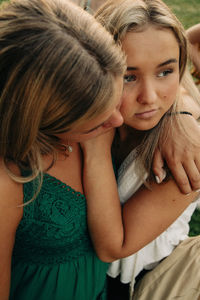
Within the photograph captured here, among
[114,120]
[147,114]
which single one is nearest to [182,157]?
[147,114]

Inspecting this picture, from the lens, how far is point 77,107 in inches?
39.2

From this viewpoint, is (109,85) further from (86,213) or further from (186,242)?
(186,242)

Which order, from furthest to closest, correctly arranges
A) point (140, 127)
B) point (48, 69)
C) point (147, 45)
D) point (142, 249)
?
point (142, 249)
point (140, 127)
point (147, 45)
point (48, 69)

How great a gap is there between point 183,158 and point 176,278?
2.39ft

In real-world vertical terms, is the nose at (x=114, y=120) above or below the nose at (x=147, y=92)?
below

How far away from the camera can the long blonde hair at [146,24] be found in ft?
4.29

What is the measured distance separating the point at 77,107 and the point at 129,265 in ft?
3.49

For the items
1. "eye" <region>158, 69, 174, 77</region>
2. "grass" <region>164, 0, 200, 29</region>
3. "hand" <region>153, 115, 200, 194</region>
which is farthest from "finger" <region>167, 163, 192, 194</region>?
"grass" <region>164, 0, 200, 29</region>

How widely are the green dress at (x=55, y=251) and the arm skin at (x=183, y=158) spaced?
17.2 inches

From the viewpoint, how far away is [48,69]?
3.00ft

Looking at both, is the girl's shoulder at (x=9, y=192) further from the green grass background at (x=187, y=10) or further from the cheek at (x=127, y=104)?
the green grass background at (x=187, y=10)

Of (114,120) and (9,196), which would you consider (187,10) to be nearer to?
(114,120)

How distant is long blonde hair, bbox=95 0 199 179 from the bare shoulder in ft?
2.12

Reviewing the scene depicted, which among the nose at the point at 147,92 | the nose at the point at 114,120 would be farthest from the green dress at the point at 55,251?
the nose at the point at 147,92
